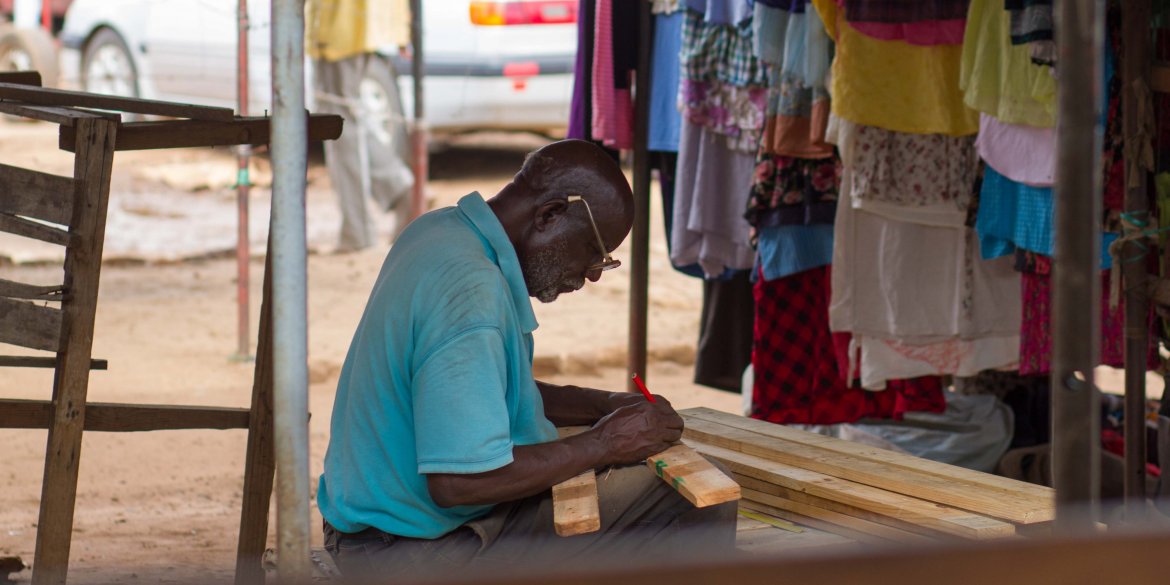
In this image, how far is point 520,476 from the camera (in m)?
2.67

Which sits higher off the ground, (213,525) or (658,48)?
(658,48)

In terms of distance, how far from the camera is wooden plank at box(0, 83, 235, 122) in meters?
3.31

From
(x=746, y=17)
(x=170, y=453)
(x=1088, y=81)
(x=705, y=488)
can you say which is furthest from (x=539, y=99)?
(x=1088, y=81)

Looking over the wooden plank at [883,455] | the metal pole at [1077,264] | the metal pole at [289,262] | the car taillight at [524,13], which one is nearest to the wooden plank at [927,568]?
the metal pole at [1077,264]

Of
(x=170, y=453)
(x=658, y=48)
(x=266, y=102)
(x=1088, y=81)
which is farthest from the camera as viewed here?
(x=266, y=102)

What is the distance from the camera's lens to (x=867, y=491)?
10.8 ft

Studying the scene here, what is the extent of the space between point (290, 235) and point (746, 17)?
3137 mm

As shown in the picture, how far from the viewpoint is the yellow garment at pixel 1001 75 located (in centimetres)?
415

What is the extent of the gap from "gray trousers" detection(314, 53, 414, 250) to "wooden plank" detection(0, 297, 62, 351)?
7.22 m

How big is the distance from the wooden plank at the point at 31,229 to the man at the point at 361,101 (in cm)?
710

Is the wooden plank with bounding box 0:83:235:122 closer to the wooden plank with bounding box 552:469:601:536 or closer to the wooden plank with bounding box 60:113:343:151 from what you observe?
the wooden plank with bounding box 60:113:343:151

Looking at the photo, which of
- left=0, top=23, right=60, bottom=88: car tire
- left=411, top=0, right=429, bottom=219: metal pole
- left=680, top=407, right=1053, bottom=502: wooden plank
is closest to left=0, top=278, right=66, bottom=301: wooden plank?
left=680, top=407, right=1053, bottom=502: wooden plank

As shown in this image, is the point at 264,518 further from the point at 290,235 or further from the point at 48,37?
the point at 48,37

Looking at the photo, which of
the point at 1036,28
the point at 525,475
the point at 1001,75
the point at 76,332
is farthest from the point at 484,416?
the point at 1001,75
